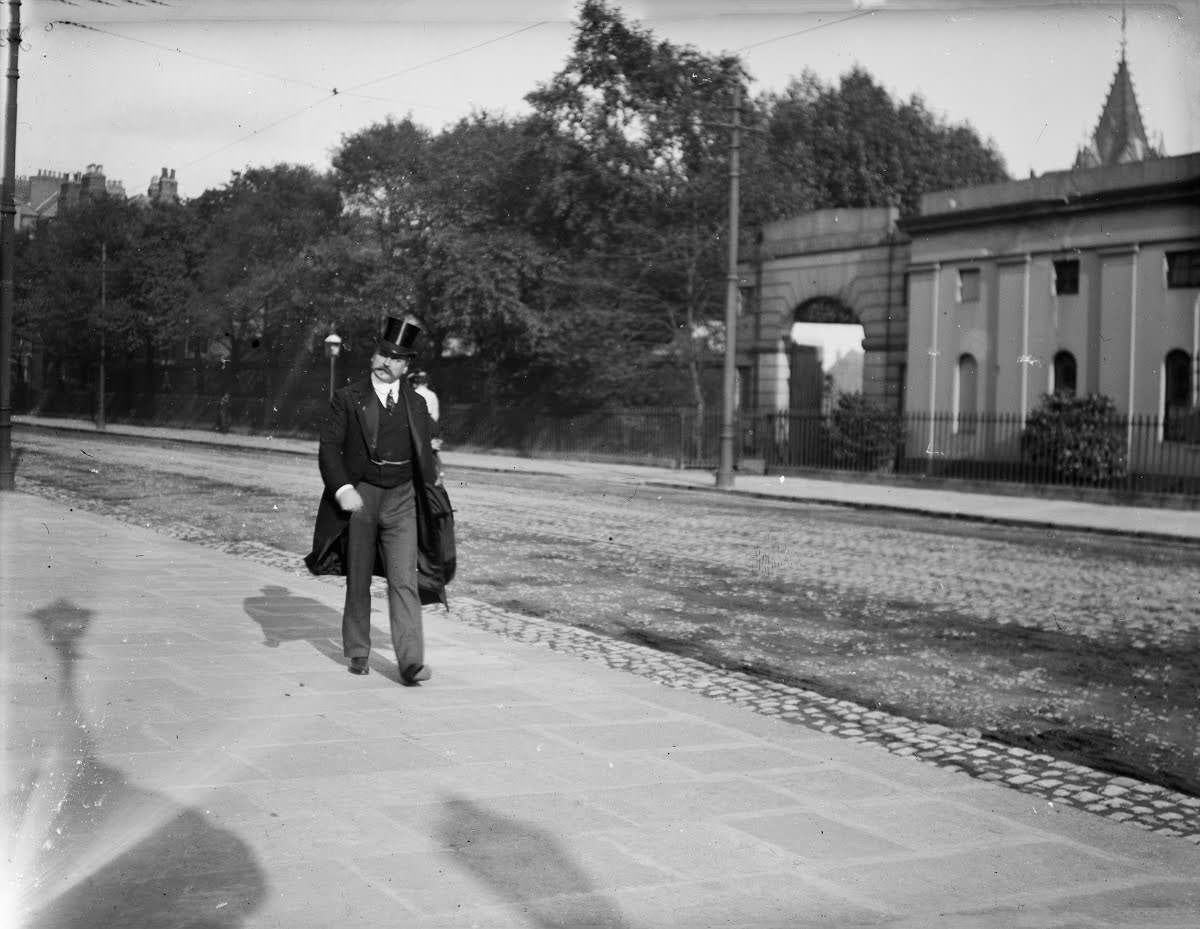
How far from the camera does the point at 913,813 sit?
4.91 meters

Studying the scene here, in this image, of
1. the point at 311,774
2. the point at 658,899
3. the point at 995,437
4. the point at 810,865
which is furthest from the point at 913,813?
the point at 995,437

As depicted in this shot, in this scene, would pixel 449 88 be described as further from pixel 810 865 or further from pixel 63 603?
pixel 810 865

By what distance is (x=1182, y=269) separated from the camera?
2630 centimetres

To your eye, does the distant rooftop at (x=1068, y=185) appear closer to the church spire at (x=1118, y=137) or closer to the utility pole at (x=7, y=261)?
the church spire at (x=1118, y=137)

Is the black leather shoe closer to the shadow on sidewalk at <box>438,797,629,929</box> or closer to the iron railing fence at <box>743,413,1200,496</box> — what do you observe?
the shadow on sidewalk at <box>438,797,629,929</box>

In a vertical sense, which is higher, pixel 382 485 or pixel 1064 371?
pixel 1064 371

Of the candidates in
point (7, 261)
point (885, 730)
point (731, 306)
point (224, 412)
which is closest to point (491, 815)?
point (885, 730)

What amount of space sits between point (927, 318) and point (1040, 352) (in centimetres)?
330

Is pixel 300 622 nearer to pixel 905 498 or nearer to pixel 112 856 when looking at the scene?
pixel 112 856

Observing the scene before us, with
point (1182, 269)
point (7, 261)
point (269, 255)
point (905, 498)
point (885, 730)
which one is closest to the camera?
point (885, 730)

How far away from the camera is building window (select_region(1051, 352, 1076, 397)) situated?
28.4 m

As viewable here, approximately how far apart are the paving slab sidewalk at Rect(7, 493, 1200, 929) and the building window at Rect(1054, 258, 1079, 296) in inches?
921

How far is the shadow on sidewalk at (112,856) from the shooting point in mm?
3658

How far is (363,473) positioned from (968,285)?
85.1 ft
